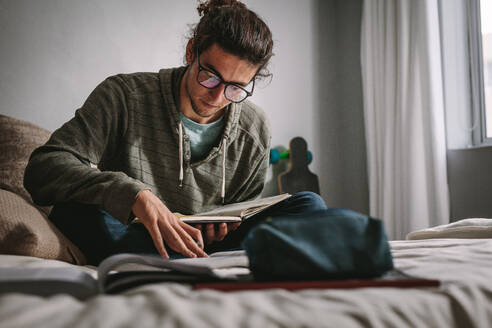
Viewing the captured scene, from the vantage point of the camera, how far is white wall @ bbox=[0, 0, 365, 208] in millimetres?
1639

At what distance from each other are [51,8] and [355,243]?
1820 millimetres

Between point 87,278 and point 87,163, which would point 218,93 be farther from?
point 87,278

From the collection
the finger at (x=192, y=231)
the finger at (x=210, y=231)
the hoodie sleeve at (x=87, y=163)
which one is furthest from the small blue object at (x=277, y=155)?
the finger at (x=192, y=231)

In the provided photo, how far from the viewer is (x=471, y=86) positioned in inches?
83.9

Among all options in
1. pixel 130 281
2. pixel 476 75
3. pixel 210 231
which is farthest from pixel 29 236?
pixel 476 75

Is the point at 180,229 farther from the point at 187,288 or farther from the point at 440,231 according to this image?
the point at 440,231

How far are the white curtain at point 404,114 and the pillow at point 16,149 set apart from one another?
186 centimetres

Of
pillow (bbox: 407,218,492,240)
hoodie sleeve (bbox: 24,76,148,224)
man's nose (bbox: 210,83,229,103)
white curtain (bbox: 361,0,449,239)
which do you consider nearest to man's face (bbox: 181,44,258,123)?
Answer: man's nose (bbox: 210,83,229,103)

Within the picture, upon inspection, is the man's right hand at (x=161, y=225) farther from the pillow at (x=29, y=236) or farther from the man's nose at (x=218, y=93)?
the man's nose at (x=218, y=93)

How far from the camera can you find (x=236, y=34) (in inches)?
42.5

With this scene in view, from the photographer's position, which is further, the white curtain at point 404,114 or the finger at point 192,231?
the white curtain at point 404,114

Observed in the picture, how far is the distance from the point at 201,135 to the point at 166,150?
0.45 feet

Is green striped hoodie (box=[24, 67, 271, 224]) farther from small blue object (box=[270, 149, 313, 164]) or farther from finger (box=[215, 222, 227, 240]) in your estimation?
small blue object (box=[270, 149, 313, 164])

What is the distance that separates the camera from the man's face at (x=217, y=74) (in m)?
1.09
